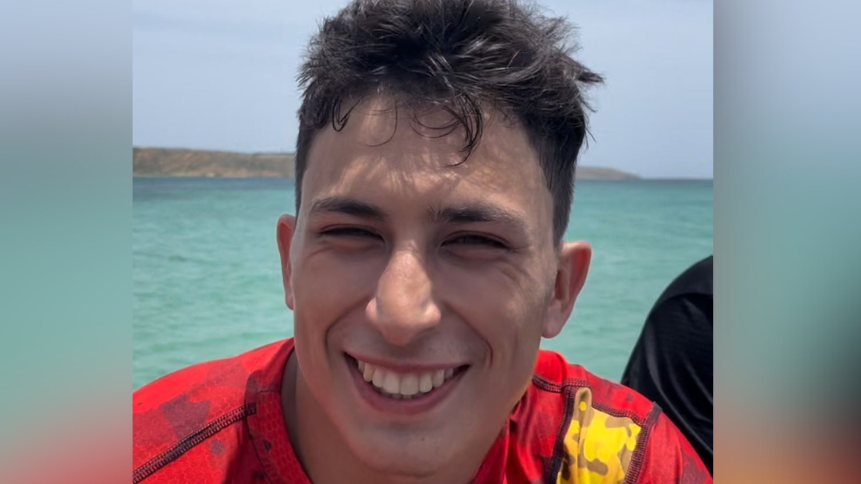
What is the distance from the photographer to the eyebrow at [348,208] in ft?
4.34

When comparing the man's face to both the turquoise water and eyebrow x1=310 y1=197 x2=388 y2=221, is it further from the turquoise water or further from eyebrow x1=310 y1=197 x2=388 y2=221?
the turquoise water

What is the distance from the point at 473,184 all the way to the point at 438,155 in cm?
8

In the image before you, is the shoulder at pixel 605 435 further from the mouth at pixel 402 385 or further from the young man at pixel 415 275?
the mouth at pixel 402 385

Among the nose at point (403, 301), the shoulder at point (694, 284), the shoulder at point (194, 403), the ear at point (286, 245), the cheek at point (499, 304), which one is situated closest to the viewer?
the nose at point (403, 301)

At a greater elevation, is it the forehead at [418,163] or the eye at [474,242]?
the forehead at [418,163]

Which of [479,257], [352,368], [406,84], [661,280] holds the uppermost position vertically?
[406,84]

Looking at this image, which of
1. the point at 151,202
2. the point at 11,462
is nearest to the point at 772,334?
the point at 11,462

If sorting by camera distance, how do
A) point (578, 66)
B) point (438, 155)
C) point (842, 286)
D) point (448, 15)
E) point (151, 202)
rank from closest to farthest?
point (842, 286)
point (438, 155)
point (448, 15)
point (578, 66)
point (151, 202)

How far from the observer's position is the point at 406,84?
144 cm

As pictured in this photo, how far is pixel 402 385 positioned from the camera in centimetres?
139

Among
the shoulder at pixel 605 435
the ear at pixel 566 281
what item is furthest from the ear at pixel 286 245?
the shoulder at pixel 605 435

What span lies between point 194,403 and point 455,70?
92 centimetres

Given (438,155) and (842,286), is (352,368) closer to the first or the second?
(438,155)

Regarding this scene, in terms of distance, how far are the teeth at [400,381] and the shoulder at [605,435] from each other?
1.80ft
